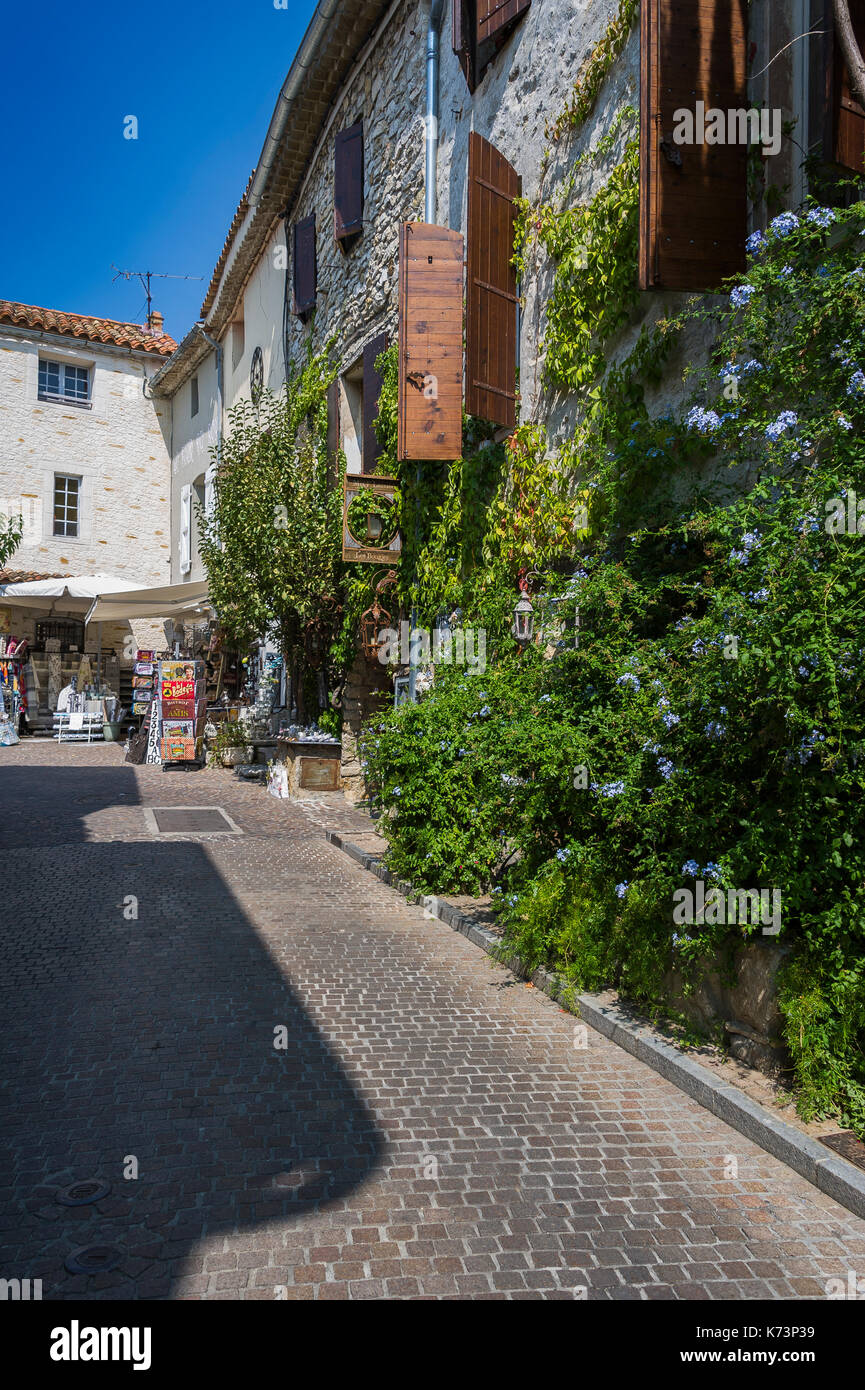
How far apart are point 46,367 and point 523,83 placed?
59.5 ft

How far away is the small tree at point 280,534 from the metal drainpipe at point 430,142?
7.76 ft

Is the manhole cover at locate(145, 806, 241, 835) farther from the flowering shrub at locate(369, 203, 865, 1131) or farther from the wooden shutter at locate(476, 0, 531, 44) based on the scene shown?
the wooden shutter at locate(476, 0, 531, 44)

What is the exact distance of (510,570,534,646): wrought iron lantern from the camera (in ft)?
25.7

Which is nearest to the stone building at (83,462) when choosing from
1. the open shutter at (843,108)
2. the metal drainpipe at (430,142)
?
the metal drainpipe at (430,142)

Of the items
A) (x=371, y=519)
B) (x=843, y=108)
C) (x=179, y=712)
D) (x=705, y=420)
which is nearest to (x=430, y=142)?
(x=371, y=519)

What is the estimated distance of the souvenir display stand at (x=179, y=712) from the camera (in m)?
15.0

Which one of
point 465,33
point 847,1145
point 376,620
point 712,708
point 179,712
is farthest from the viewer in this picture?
point 179,712

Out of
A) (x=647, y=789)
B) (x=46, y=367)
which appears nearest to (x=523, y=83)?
(x=647, y=789)

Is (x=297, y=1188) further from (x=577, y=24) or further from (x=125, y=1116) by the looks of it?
(x=577, y=24)

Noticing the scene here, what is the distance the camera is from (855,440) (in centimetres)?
381

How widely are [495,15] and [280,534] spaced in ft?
19.8

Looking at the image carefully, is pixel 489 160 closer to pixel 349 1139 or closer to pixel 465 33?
pixel 465 33

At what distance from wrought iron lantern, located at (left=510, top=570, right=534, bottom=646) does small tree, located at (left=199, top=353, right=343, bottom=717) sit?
4932 mm

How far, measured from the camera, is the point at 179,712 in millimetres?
15094
